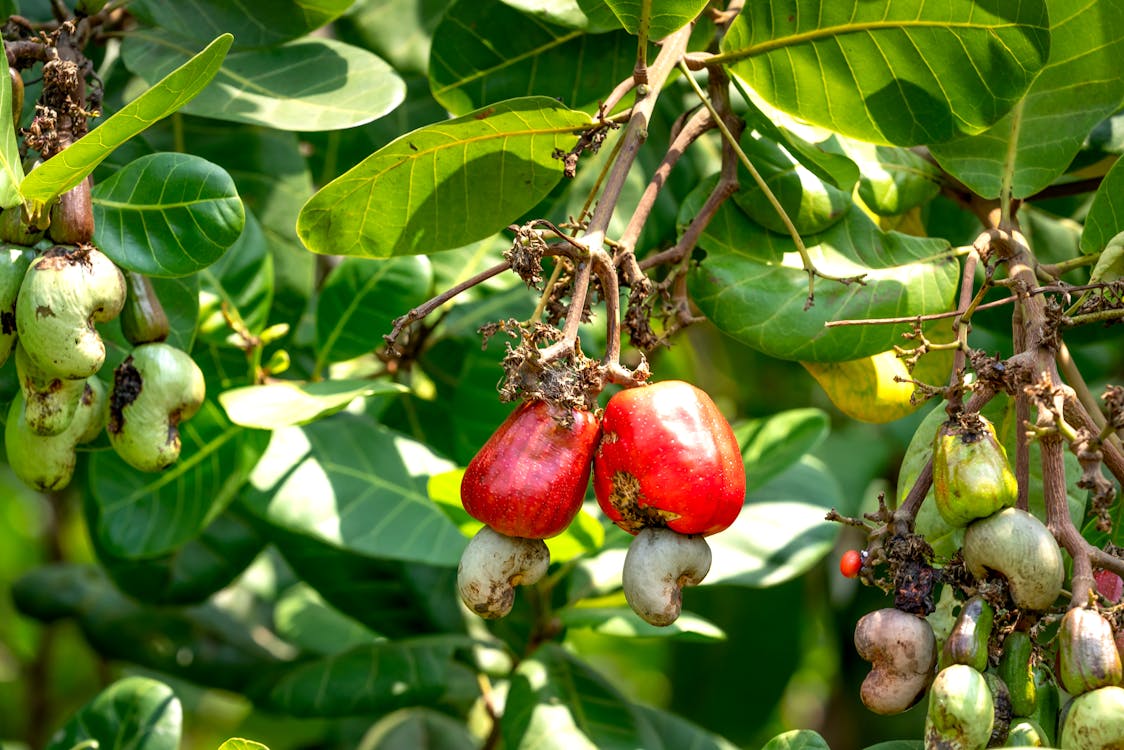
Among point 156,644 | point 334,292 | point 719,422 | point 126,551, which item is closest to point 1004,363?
point 719,422

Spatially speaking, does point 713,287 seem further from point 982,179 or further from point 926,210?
point 926,210

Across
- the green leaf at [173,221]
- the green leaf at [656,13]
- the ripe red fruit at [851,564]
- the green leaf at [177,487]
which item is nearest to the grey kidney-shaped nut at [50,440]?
the green leaf at [173,221]

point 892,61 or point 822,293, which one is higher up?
point 892,61

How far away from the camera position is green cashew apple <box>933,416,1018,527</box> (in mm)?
1035

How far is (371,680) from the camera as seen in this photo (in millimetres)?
2002

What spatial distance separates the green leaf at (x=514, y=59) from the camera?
5.36 feet

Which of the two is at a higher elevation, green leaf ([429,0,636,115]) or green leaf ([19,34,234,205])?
green leaf ([19,34,234,205])

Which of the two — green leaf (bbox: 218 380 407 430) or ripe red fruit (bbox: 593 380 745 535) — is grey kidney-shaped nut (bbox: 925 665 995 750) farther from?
green leaf (bbox: 218 380 407 430)

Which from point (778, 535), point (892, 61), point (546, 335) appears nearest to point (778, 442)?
point (778, 535)

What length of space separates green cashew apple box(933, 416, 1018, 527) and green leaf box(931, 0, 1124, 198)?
518 millimetres

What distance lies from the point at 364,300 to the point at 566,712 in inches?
25.7

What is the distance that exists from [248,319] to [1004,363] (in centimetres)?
106

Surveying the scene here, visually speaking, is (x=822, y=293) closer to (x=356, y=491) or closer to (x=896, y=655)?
(x=896, y=655)

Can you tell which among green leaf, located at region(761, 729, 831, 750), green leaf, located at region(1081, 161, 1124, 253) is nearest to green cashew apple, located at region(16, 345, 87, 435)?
green leaf, located at region(761, 729, 831, 750)
